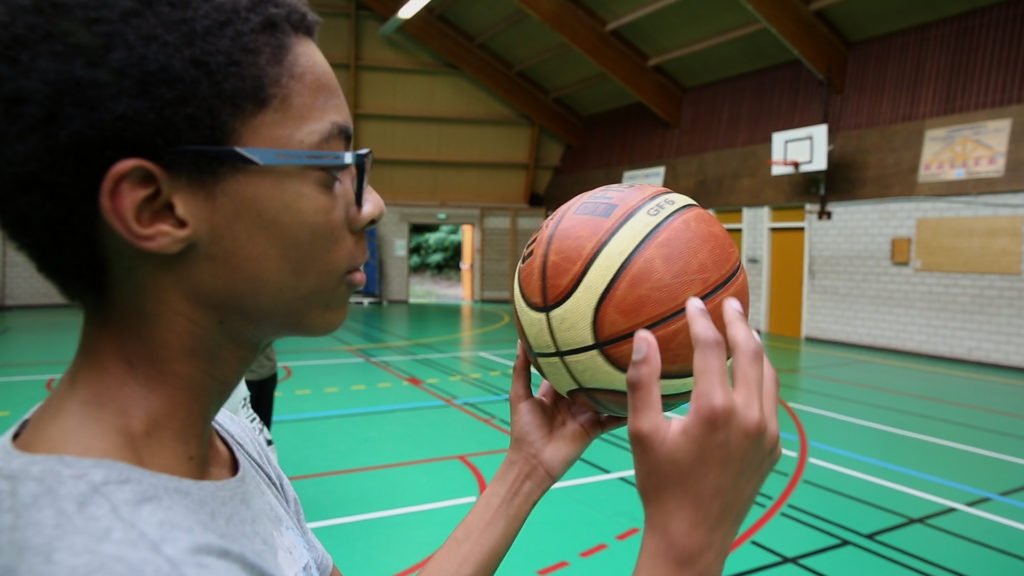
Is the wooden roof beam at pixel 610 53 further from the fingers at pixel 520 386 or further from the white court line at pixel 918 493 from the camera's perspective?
the fingers at pixel 520 386

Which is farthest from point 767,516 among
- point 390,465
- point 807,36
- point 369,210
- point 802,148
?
point 807,36

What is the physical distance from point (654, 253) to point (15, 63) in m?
1.22

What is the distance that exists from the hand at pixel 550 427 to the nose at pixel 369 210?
0.57 meters

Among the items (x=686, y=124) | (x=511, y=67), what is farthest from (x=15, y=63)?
(x=511, y=67)

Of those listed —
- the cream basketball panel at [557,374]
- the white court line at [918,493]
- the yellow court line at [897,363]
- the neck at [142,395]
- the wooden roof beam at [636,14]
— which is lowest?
the white court line at [918,493]

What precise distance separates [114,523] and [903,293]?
11.8m

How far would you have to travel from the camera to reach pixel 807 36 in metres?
10.7

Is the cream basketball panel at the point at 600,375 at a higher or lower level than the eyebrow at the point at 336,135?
lower

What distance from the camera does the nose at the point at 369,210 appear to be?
0.97 meters

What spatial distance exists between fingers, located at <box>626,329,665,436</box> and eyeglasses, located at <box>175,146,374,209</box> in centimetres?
45

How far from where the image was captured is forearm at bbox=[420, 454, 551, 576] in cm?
130

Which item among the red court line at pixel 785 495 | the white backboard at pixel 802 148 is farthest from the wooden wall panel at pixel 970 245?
the red court line at pixel 785 495

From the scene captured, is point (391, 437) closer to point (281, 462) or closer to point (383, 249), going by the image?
point (281, 462)

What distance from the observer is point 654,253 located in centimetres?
158
